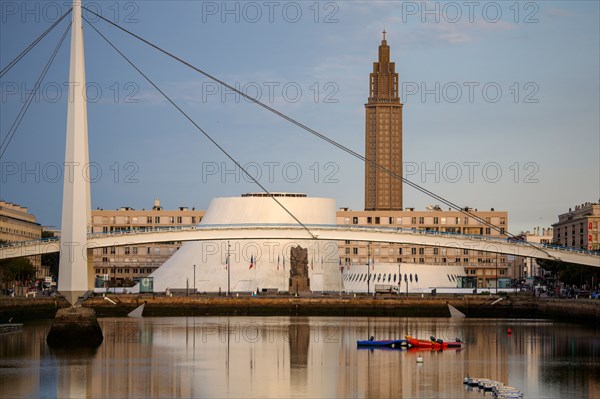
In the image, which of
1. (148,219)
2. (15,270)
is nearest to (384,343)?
Answer: (15,270)

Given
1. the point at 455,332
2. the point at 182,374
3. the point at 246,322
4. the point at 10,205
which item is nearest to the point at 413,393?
the point at 182,374

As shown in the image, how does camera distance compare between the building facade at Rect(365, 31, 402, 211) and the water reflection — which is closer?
the water reflection

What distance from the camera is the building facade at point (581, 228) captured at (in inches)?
4779

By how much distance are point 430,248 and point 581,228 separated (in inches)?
574

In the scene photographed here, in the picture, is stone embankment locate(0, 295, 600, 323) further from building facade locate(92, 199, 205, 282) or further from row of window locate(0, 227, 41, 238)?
building facade locate(92, 199, 205, 282)

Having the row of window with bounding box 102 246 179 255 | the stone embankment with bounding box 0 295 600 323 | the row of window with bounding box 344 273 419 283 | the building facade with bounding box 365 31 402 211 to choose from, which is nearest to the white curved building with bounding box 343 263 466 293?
the row of window with bounding box 344 273 419 283

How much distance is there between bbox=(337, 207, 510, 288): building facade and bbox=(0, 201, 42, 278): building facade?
28.9m

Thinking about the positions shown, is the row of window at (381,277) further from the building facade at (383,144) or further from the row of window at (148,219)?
the building facade at (383,144)

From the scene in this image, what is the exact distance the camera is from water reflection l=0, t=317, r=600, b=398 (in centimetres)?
4103

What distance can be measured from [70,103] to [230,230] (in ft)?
89.9

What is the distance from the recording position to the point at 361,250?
422ft

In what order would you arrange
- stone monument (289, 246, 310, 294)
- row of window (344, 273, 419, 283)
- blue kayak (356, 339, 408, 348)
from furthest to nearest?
row of window (344, 273, 419, 283) → stone monument (289, 246, 310, 294) → blue kayak (356, 339, 408, 348)

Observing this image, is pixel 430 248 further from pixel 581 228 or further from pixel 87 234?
pixel 87 234

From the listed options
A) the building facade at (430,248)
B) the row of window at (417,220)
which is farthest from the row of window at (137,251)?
the row of window at (417,220)
